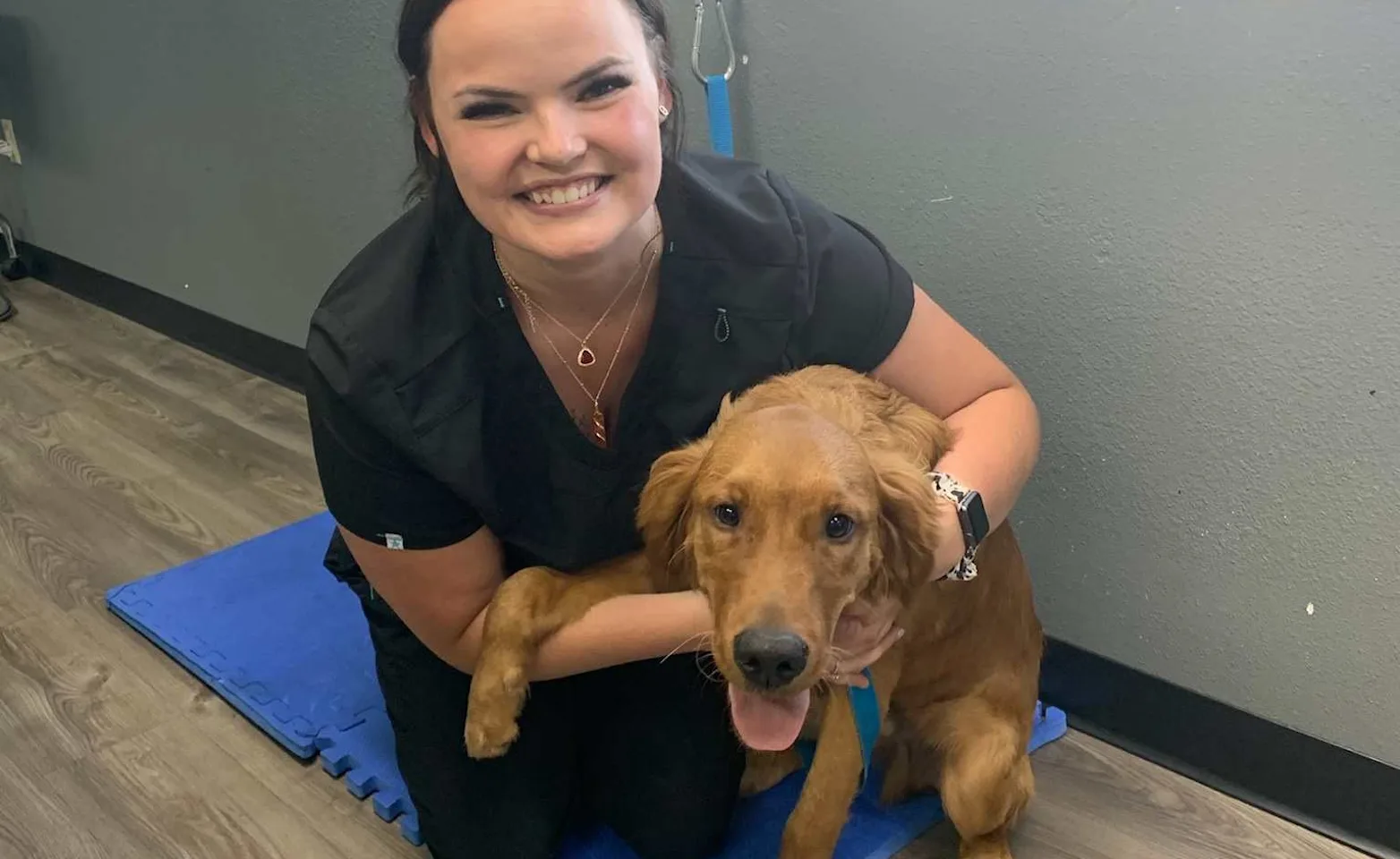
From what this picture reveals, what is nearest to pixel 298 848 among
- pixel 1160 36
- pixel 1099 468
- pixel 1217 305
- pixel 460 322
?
pixel 460 322

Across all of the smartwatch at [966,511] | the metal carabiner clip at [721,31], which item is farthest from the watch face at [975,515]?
the metal carabiner clip at [721,31]

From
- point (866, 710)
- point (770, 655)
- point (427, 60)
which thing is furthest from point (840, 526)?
point (427, 60)

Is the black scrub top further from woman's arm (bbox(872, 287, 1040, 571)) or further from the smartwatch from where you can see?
the smartwatch

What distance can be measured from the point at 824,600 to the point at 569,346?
53 cm

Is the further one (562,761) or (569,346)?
(562,761)

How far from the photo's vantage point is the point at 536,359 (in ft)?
4.96

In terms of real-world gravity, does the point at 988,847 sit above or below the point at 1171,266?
below

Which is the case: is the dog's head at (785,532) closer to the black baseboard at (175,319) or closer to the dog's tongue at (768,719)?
the dog's tongue at (768,719)

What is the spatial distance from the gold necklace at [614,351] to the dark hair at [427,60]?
153 millimetres

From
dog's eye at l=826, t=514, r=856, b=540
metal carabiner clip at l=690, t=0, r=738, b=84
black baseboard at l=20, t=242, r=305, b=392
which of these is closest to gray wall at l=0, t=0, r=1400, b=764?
metal carabiner clip at l=690, t=0, r=738, b=84

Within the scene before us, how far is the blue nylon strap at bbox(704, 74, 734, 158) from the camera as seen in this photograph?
6.56 ft

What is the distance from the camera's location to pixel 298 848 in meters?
1.82

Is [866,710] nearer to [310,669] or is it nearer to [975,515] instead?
[975,515]

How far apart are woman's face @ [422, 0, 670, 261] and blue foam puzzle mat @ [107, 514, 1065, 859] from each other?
3.37 feet
